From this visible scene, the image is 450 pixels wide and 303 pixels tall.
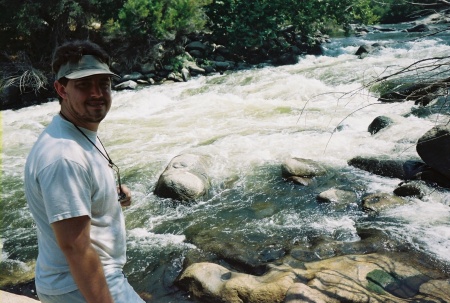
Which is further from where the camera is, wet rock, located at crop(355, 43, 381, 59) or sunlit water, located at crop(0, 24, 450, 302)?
wet rock, located at crop(355, 43, 381, 59)

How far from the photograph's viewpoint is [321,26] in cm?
1803

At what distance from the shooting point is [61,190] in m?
A: 1.35

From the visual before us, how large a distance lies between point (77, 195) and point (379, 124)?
7.49 meters

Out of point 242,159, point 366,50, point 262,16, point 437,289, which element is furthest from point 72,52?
point 262,16

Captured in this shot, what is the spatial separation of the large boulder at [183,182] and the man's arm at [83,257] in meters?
4.40

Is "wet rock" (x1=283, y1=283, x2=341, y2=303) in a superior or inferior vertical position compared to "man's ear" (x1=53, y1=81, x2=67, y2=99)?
inferior

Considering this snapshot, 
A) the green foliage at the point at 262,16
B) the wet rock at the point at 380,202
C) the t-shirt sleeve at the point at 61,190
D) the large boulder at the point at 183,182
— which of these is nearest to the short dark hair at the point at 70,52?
the t-shirt sleeve at the point at 61,190

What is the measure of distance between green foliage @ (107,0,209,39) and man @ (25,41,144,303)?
1343 centimetres

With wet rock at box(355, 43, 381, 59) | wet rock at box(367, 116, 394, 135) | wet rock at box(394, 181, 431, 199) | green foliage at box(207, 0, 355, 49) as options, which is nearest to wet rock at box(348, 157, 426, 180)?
wet rock at box(394, 181, 431, 199)

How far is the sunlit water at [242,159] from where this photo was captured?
479 cm

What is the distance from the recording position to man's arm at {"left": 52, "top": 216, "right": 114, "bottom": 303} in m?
1.38

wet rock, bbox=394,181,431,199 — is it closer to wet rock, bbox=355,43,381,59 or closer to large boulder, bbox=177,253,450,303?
large boulder, bbox=177,253,450,303

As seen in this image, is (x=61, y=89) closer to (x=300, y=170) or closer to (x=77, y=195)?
(x=77, y=195)

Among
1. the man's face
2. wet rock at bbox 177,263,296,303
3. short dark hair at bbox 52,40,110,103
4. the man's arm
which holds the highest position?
short dark hair at bbox 52,40,110,103
